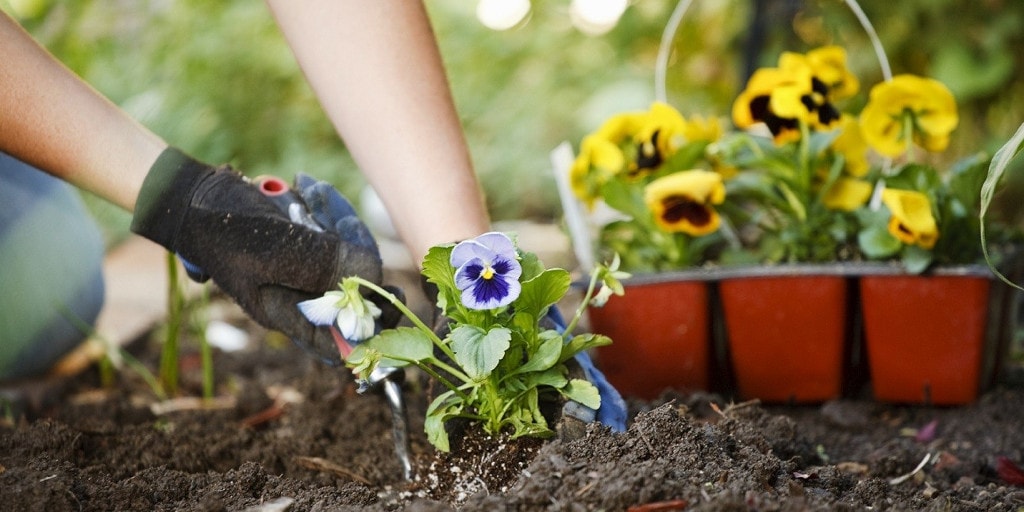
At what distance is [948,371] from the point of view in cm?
147

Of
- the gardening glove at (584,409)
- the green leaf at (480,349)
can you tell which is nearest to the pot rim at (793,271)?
the gardening glove at (584,409)

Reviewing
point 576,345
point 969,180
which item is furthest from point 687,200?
point 576,345

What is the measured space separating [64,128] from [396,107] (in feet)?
1.30

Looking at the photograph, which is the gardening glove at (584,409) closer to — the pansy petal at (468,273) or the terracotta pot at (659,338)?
the pansy petal at (468,273)

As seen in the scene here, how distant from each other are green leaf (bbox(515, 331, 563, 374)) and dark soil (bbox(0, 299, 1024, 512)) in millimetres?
87

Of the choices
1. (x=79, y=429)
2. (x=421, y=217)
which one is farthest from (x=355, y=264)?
(x=79, y=429)

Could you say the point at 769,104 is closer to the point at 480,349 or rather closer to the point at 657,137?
the point at 657,137

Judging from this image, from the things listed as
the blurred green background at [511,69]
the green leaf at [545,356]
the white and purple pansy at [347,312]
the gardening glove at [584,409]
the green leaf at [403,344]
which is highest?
the blurred green background at [511,69]

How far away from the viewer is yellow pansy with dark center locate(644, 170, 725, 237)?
57.1 inches

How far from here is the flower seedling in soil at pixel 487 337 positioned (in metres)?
0.98

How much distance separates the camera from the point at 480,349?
98 centimetres

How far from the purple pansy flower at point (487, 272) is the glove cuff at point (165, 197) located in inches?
14.9

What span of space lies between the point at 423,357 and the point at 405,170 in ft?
0.95

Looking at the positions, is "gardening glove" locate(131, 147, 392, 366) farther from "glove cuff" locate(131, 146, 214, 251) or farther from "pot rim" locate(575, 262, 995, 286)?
"pot rim" locate(575, 262, 995, 286)
